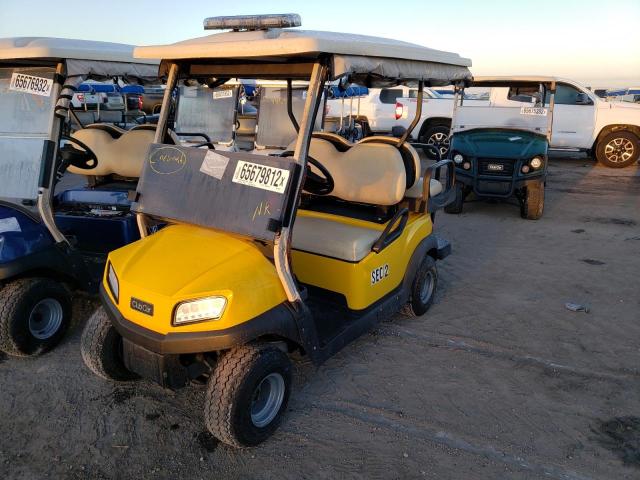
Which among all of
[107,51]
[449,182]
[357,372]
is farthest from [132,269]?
[449,182]

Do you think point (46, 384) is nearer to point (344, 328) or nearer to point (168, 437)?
point (168, 437)

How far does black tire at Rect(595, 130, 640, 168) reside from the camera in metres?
11.2

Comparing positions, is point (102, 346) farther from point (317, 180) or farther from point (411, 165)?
point (411, 165)

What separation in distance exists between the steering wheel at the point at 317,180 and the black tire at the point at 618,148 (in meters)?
10.3

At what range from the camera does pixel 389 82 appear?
11.1 ft

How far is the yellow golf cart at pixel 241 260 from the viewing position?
2348 millimetres

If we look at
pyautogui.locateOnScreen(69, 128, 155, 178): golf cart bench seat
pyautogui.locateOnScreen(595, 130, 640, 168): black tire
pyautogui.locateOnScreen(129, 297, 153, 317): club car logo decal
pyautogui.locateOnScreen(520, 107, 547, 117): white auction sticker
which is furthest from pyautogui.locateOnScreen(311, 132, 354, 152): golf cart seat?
pyautogui.locateOnScreen(595, 130, 640, 168): black tire

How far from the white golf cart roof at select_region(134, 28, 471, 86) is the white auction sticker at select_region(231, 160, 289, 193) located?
0.53 meters

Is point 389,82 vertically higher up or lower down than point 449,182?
higher up

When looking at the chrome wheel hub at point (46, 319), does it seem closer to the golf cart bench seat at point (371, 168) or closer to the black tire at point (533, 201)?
the golf cart bench seat at point (371, 168)

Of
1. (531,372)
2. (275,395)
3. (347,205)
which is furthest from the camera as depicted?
(347,205)

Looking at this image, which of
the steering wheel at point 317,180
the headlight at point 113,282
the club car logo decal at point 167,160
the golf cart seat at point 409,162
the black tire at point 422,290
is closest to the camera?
the headlight at point 113,282

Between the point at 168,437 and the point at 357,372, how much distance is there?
3.97ft

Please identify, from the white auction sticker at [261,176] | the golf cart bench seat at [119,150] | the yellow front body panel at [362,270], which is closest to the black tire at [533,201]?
the yellow front body panel at [362,270]
